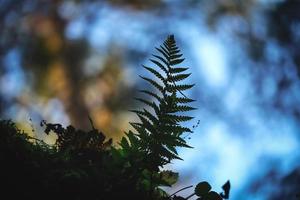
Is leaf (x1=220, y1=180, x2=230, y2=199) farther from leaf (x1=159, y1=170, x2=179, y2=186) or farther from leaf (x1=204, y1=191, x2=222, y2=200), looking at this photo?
leaf (x1=159, y1=170, x2=179, y2=186)

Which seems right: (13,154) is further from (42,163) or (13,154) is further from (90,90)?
(90,90)

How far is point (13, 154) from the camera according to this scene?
108 cm

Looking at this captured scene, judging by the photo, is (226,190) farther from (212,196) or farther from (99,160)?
(99,160)

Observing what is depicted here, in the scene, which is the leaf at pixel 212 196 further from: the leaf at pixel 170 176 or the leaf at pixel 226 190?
the leaf at pixel 170 176

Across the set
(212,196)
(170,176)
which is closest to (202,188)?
(212,196)

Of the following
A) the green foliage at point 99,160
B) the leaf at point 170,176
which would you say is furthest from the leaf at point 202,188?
the leaf at point 170,176

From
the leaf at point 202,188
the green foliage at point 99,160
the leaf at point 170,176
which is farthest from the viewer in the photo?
the leaf at point 170,176

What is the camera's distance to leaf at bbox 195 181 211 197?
119 cm

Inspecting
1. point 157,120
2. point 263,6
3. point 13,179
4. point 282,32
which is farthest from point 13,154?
point 263,6

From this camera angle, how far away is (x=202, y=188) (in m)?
1.19

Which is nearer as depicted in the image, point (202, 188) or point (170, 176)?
point (202, 188)

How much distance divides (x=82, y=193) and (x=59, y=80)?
393 inches

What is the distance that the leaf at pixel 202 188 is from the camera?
3.90 feet

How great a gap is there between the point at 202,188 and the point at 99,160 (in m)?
0.26
